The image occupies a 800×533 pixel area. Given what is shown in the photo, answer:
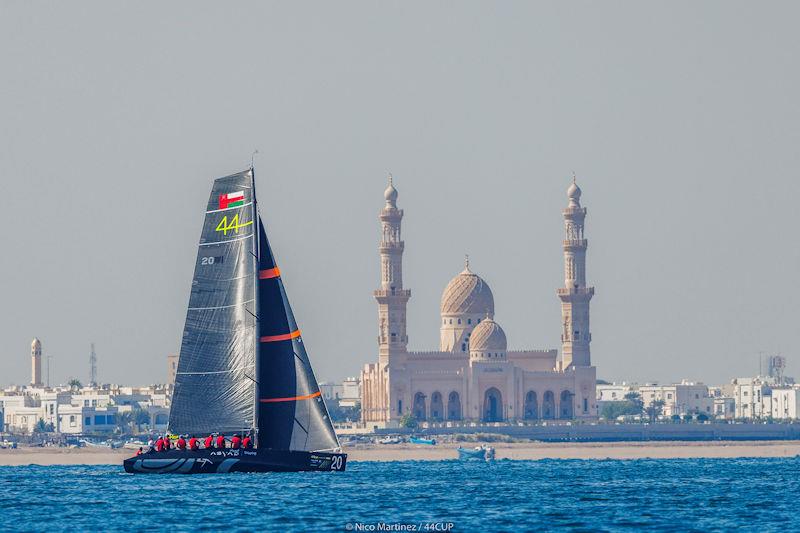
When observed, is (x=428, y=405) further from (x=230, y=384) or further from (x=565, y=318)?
(x=230, y=384)

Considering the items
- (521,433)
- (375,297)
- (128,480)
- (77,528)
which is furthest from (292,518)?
(375,297)

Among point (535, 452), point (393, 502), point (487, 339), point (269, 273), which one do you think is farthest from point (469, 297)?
point (393, 502)

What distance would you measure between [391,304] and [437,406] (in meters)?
8.67

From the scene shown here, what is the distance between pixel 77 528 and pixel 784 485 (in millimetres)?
28323

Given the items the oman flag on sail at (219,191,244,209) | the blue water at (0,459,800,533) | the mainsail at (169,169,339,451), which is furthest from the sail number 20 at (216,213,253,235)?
the blue water at (0,459,800,533)

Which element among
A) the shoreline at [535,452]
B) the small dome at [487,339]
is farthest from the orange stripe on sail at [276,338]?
the small dome at [487,339]

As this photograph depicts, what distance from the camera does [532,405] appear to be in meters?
176

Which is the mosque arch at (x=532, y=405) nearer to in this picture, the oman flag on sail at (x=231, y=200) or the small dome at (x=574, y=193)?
the small dome at (x=574, y=193)

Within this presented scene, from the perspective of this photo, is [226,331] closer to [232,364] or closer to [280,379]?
[232,364]

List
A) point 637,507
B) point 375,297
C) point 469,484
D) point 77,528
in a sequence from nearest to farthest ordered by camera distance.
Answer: point 77,528 < point 637,507 < point 469,484 < point 375,297

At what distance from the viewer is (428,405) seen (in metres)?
174

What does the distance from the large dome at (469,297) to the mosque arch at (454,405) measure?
353 inches

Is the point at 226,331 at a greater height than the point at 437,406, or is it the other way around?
the point at 437,406

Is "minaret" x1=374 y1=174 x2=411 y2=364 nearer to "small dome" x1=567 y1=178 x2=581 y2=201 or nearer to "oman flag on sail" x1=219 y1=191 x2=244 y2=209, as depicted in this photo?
"small dome" x1=567 y1=178 x2=581 y2=201
